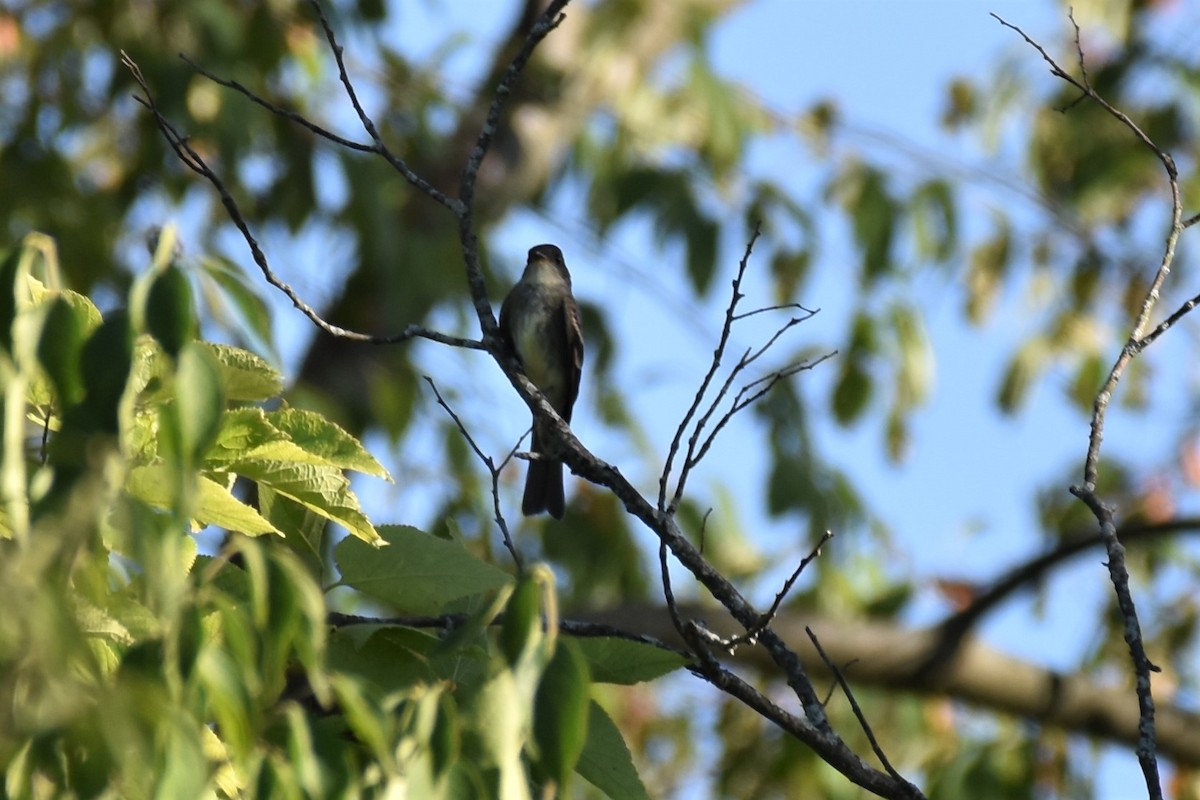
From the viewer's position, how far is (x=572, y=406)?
6.48 m

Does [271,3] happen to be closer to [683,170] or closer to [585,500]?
[683,170]

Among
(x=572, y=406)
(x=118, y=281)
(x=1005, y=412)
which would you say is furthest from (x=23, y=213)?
(x=1005, y=412)

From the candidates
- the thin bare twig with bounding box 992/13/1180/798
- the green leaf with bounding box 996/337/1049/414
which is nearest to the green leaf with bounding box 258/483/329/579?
the thin bare twig with bounding box 992/13/1180/798

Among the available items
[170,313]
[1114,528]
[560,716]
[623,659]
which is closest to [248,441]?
[623,659]

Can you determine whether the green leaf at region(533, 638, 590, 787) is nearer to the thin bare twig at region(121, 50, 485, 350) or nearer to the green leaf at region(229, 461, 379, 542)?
A: the green leaf at region(229, 461, 379, 542)

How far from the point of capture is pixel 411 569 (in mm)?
2176

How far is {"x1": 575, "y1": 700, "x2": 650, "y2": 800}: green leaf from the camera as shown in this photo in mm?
2080

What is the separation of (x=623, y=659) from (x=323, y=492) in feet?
→ 1.58

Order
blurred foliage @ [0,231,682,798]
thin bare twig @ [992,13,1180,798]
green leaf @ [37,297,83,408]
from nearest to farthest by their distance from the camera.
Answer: blurred foliage @ [0,231,682,798], green leaf @ [37,297,83,408], thin bare twig @ [992,13,1180,798]

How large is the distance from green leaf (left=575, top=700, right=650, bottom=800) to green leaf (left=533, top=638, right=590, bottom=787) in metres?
0.62

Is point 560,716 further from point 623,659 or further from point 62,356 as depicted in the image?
point 623,659

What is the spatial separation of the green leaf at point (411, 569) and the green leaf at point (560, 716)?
26.8 inches

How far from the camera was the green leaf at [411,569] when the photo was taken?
215 cm

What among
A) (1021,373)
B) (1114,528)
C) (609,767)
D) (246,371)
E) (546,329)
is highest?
(1021,373)
